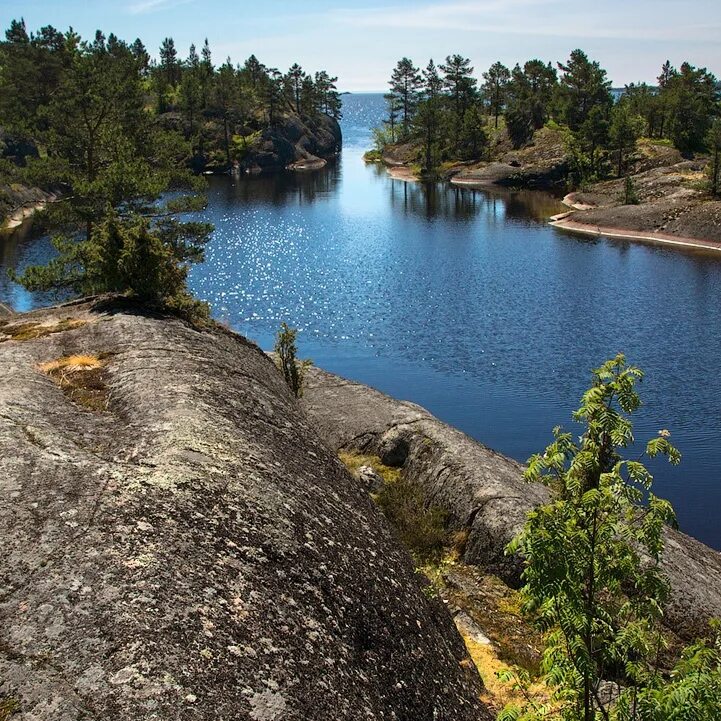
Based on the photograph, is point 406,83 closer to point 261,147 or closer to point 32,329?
point 261,147

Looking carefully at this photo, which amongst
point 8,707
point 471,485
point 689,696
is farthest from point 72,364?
point 689,696

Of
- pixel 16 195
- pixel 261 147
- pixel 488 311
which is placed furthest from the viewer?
pixel 261 147

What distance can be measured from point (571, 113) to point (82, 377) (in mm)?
139701

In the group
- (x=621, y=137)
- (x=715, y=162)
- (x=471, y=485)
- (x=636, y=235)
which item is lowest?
(x=471, y=485)

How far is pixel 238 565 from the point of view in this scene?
35.2ft

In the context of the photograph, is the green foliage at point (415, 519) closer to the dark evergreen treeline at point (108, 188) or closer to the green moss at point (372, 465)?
the green moss at point (372, 465)

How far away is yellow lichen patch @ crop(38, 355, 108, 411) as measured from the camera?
16.3m

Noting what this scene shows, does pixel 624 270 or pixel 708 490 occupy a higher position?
pixel 624 270

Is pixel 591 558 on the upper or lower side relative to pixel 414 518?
upper

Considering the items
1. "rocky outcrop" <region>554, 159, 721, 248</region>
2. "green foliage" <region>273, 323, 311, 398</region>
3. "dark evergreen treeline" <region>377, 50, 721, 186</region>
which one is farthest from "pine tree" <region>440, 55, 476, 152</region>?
"green foliage" <region>273, 323, 311, 398</region>

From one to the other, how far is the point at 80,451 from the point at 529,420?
29191 mm

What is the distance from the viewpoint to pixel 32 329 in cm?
2244

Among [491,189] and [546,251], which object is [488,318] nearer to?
[546,251]

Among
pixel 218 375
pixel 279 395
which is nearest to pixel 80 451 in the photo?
pixel 218 375
